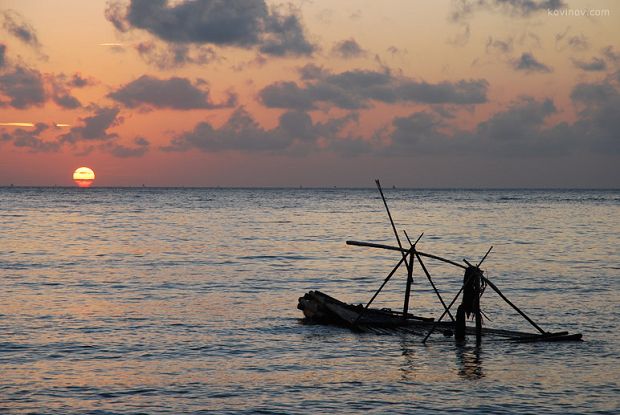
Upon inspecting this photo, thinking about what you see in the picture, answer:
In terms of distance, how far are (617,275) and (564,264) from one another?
18.6ft

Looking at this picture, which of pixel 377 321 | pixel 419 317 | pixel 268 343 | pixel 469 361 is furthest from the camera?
pixel 419 317

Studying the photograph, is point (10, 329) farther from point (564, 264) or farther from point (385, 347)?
point (564, 264)

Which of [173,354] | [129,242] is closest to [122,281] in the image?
[173,354]

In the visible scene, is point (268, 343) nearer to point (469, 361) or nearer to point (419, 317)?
point (419, 317)

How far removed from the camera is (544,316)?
29.3 metres

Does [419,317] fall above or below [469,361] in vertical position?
above

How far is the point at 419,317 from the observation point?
26328 millimetres

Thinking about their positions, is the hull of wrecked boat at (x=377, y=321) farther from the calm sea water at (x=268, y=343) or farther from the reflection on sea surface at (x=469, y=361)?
the reflection on sea surface at (x=469, y=361)

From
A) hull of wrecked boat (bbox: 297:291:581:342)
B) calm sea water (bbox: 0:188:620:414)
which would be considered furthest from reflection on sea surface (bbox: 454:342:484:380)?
hull of wrecked boat (bbox: 297:291:581:342)

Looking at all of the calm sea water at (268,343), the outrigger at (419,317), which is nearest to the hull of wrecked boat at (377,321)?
the outrigger at (419,317)

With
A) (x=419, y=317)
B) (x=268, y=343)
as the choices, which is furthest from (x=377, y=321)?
(x=268, y=343)

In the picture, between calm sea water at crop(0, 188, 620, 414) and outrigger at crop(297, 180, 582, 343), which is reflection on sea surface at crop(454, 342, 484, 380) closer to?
calm sea water at crop(0, 188, 620, 414)

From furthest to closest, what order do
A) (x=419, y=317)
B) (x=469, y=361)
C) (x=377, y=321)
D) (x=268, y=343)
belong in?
(x=419, y=317), (x=377, y=321), (x=268, y=343), (x=469, y=361)

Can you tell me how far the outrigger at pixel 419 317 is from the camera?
23.0m
